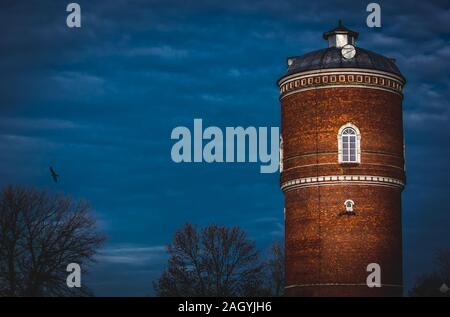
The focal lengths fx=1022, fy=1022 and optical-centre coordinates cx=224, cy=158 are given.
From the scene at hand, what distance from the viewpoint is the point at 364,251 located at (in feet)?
203

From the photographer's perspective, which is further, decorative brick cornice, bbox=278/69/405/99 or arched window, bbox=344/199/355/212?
decorative brick cornice, bbox=278/69/405/99

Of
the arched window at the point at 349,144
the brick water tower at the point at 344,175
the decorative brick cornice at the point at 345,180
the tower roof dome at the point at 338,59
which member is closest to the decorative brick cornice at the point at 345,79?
the brick water tower at the point at 344,175

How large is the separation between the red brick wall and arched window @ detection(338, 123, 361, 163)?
0.26 meters

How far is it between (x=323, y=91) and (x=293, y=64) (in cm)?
370

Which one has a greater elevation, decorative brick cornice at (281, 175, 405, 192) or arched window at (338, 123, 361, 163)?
arched window at (338, 123, 361, 163)

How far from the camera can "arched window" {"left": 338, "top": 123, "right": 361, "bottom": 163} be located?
2452 inches

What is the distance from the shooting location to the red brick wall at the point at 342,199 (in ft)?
204

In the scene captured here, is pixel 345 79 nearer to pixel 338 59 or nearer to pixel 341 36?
pixel 338 59

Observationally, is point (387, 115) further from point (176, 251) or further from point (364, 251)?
point (176, 251)

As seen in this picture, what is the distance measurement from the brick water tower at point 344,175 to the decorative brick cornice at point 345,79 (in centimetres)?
6

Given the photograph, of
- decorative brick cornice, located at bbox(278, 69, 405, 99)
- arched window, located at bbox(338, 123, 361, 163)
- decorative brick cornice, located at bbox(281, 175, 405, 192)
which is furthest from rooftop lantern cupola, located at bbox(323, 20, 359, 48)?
decorative brick cornice, located at bbox(281, 175, 405, 192)

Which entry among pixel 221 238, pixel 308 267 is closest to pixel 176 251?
pixel 221 238

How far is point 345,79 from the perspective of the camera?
62.9m

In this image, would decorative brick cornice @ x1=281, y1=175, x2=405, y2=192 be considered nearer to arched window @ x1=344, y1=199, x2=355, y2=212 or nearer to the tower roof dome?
arched window @ x1=344, y1=199, x2=355, y2=212
